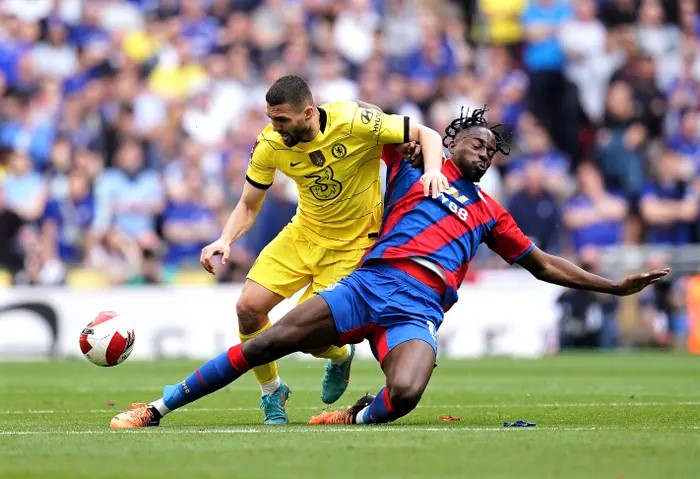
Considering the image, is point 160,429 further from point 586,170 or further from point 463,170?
point 586,170

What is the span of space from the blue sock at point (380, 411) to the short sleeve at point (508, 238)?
1374 millimetres

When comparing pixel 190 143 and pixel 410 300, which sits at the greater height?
pixel 190 143

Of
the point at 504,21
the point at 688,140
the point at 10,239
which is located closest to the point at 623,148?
the point at 688,140

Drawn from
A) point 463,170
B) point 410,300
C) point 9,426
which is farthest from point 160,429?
point 463,170

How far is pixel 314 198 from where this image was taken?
32.3 feet

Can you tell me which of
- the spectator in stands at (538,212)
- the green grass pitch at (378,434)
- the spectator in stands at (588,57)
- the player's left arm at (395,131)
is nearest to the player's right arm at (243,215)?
the player's left arm at (395,131)

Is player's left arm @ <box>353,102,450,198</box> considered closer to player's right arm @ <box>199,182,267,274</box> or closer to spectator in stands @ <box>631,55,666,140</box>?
player's right arm @ <box>199,182,267,274</box>

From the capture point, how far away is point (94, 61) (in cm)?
2320

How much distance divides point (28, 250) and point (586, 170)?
8356 millimetres

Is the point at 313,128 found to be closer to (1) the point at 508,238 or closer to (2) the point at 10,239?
(1) the point at 508,238

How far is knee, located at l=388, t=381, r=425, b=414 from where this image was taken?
27.9 ft

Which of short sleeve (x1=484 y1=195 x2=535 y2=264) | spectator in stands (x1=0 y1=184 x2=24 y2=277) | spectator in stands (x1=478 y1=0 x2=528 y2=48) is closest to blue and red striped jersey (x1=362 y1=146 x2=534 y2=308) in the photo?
short sleeve (x1=484 y1=195 x2=535 y2=264)

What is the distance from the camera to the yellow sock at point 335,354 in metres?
10.0

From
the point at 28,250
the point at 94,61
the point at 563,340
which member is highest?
the point at 94,61
